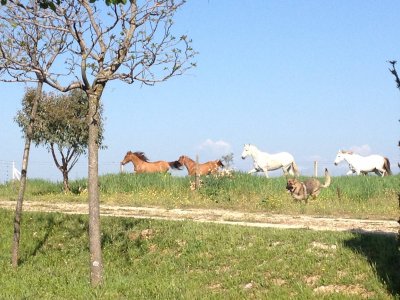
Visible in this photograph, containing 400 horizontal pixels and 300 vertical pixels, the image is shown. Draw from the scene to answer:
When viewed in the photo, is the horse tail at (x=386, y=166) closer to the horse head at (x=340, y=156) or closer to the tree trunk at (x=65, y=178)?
the horse head at (x=340, y=156)

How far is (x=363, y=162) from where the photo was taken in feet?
148

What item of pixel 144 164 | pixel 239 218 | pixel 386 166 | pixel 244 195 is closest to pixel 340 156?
pixel 386 166

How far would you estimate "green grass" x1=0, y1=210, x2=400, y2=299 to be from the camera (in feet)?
41.1

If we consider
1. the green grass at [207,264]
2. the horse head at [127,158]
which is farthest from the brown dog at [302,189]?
the horse head at [127,158]

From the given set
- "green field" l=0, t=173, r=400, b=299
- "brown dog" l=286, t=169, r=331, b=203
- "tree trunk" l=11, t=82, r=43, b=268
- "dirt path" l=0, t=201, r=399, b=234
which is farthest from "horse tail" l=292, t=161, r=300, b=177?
"tree trunk" l=11, t=82, r=43, b=268

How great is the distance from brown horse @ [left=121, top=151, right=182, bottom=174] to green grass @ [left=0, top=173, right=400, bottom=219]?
7132mm

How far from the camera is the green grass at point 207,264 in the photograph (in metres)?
12.5

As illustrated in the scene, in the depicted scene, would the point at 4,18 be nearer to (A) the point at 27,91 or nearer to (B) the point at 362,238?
(B) the point at 362,238

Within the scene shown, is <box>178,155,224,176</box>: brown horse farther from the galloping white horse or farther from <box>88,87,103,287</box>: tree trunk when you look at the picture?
<box>88,87,103,287</box>: tree trunk

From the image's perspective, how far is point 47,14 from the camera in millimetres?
13625

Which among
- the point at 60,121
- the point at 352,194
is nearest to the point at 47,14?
the point at 352,194

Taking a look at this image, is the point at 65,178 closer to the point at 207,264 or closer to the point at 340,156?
the point at 340,156

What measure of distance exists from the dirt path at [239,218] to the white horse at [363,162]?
75.3 feet

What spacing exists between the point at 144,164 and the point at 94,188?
99.4 ft
